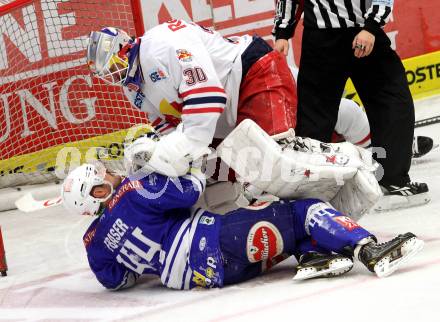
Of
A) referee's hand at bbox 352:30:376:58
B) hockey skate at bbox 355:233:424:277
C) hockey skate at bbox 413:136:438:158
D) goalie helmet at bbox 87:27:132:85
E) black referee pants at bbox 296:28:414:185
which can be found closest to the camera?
hockey skate at bbox 355:233:424:277

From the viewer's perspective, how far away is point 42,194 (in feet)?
16.0

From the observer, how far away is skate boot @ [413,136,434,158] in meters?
4.20

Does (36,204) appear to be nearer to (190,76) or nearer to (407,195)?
(190,76)

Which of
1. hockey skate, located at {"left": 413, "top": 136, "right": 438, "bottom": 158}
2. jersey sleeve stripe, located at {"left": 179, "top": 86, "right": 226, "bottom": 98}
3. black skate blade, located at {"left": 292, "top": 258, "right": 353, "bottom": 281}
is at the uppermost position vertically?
jersey sleeve stripe, located at {"left": 179, "top": 86, "right": 226, "bottom": 98}

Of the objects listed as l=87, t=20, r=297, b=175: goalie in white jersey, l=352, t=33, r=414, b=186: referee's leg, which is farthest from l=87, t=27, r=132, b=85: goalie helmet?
l=352, t=33, r=414, b=186: referee's leg

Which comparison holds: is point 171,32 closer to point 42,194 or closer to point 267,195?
point 267,195

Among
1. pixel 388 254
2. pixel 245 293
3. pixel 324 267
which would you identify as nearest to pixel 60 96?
pixel 245 293

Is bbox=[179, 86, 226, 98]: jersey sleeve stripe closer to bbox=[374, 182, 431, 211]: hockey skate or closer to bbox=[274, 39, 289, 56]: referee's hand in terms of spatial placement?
bbox=[274, 39, 289, 56]: referee's hand

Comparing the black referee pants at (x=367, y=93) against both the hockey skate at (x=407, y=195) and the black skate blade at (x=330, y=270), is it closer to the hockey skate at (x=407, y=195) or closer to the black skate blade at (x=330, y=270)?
the hockey skate at (x=407, y=195)

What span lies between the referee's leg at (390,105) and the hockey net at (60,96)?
145cm

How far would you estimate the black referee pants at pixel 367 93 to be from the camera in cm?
329

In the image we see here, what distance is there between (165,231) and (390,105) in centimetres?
110

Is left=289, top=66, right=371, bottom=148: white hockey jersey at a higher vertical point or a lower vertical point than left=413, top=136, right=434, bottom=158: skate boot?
higher

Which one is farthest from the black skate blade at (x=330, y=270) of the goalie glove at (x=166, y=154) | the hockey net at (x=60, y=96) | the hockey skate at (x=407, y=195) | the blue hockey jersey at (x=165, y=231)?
the hockey net at (x=60, y=96)
